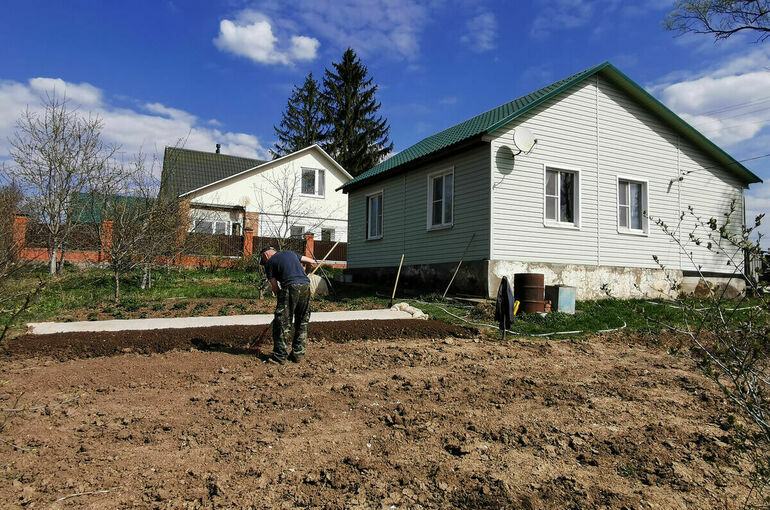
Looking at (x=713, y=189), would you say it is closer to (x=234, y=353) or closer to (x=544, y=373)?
(x=544, y=373)

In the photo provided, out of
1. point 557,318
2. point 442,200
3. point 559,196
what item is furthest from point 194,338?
point 559,196

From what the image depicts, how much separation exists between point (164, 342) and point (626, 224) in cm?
1181

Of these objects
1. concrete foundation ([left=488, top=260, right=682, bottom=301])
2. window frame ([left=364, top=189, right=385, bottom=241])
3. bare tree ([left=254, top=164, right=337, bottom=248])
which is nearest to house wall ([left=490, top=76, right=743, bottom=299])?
concrete foundation ([left=488, top=260, right=682, bottom=301])

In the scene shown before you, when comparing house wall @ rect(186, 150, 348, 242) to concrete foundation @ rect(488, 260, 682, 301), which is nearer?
concrete foundation @ rect(488, 260, 682, 301)

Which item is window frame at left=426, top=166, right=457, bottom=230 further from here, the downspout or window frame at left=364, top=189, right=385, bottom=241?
the downspout

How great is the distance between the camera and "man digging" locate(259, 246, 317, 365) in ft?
22.1

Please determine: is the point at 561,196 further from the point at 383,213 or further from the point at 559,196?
the point at 383,213

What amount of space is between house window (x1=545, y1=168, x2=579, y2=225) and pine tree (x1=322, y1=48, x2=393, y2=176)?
89.3 feet

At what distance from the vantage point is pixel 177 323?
895 centimetres

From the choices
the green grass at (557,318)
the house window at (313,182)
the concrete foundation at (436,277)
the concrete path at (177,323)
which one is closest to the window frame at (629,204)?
the green grass at (557,318)

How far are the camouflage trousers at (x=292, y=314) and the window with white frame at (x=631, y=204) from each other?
32.9 ft

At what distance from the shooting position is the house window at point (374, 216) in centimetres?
1691

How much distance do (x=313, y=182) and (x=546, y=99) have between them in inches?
744

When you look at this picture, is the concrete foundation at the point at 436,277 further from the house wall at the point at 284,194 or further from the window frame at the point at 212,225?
the house wall at the point at 284,194
